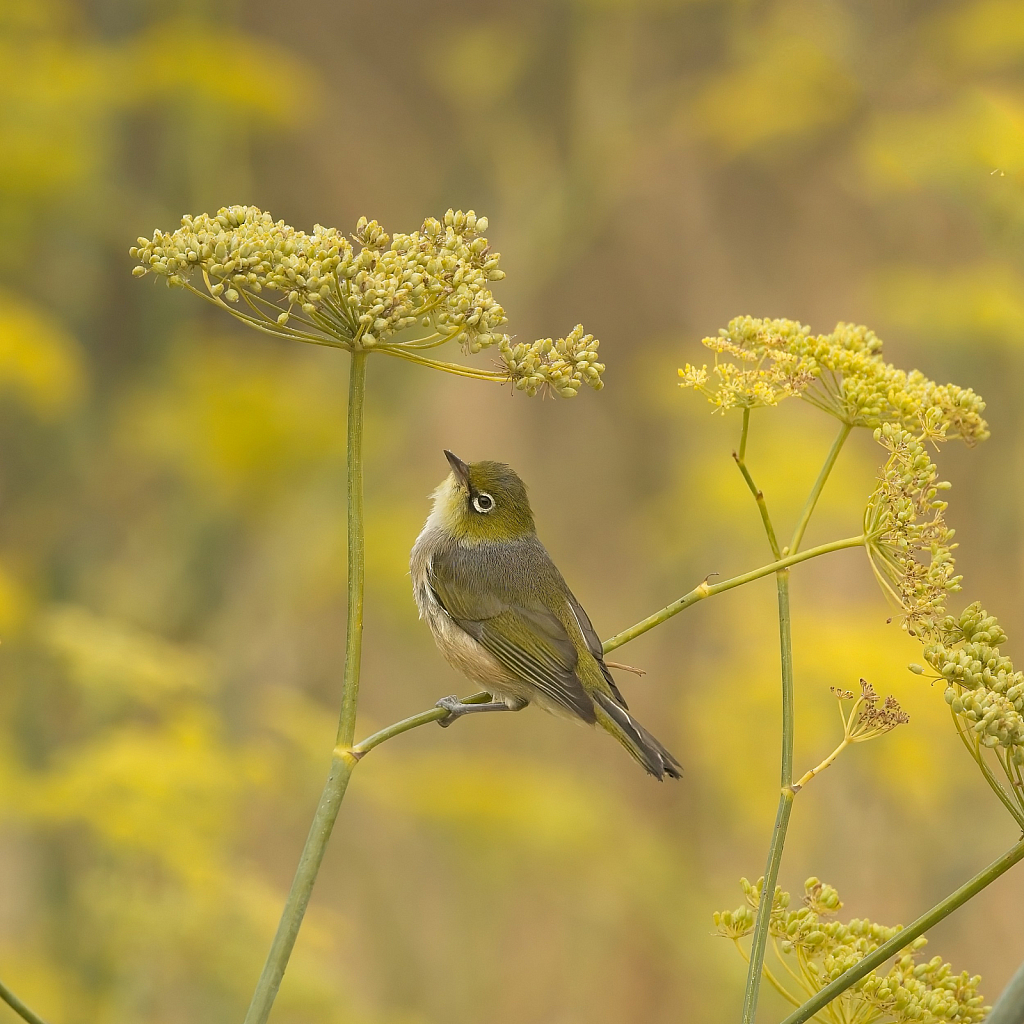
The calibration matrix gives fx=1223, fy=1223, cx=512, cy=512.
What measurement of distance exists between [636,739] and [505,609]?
0.49 metres

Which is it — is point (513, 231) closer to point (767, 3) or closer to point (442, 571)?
point (767, 3)

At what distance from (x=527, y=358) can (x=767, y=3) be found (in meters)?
6.60

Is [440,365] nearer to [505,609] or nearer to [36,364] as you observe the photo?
[505,609]

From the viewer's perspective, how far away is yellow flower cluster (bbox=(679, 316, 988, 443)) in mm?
1681

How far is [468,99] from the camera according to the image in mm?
7793

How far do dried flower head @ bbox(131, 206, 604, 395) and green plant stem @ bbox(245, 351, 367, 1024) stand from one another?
0.06 meters

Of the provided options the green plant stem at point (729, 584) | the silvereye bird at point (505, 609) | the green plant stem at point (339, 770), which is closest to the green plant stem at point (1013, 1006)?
the green plant stem at point (729, 584)

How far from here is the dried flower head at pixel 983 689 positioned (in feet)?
4.12

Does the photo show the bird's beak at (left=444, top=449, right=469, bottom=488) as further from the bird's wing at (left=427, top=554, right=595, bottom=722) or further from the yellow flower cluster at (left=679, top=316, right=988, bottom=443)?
the yellow flower cluster at (left=679, top=316, right=988, bottom=443)

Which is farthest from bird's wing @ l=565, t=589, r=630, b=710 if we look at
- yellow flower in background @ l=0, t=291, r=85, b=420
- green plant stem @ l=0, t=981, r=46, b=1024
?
yellow flower in background @ l=0, t=291, r=85, b=420

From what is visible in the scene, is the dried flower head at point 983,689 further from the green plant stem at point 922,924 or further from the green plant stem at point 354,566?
the green plant stem at point 354,566

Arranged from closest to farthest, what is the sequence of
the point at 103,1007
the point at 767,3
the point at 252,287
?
the point at 252,287 < the point at 103,1007 < the point at 767,3

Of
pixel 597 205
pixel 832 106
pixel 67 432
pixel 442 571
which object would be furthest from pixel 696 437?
pixel 442 571

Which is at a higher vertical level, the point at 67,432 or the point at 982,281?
the point at 67,432
